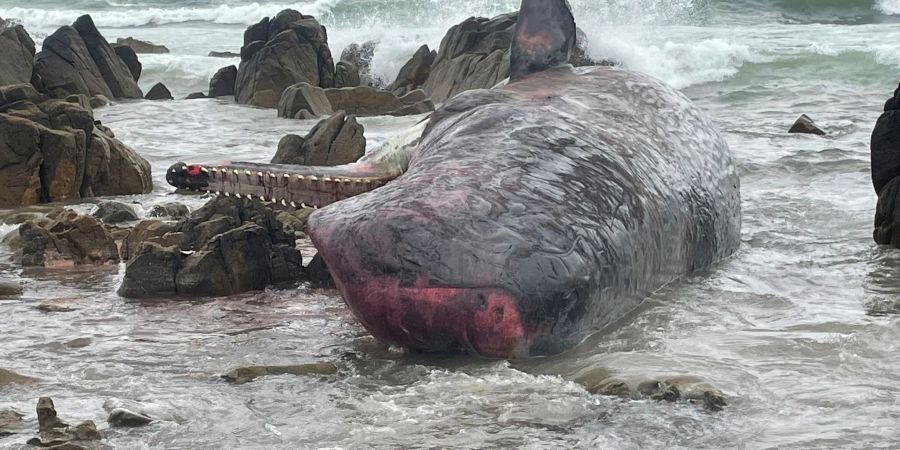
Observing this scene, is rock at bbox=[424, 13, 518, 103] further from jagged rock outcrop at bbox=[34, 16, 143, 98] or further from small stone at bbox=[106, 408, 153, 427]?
small stone at bbox=[106, 408, 153, 427]

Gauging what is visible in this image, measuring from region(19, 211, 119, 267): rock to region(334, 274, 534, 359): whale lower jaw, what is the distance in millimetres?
3000

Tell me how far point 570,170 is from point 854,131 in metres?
9.08

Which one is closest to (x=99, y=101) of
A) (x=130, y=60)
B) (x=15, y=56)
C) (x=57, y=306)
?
(x=15, y=56)

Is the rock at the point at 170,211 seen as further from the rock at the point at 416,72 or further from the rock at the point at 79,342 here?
the rock at the point at 416,72

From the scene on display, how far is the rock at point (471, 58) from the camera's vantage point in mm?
20094

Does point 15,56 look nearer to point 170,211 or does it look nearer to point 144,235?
point 170,211

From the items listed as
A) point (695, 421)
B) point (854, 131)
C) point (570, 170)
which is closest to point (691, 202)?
point (570, 170)

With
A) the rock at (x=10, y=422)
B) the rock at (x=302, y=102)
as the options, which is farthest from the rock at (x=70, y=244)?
the rock at (x=302, y=102)

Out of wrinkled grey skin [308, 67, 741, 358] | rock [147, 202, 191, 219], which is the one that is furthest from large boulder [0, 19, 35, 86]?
wrinkled grey skin [308, 67, 741, 358]

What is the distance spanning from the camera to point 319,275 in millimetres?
7297

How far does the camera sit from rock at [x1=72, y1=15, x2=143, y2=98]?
21.0 meters

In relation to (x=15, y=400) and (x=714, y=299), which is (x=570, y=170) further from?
(x=15, y=400)

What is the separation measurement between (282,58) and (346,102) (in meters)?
2.93

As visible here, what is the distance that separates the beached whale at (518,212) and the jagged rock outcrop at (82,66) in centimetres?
1194
